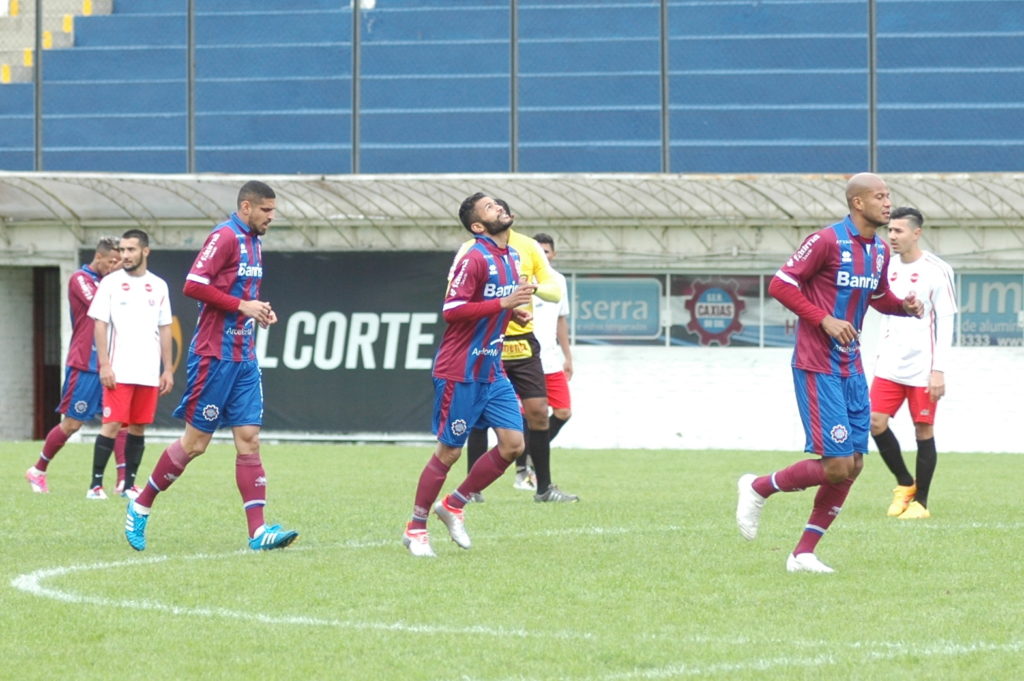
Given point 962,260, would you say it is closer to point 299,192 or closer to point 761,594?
point 299,192

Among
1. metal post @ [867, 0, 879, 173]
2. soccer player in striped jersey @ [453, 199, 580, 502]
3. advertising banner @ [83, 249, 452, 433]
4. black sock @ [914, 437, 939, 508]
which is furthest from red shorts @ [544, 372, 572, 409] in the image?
metal post @ [867, 0, 879, 173]

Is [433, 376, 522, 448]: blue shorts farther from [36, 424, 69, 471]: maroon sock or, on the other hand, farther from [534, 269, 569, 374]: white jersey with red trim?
[36, 424, 69, 471]: maroon sock

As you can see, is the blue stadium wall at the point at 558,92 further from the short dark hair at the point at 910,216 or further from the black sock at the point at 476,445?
the short dark hair at the point at 910,216

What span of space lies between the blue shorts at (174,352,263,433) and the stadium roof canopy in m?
13.6

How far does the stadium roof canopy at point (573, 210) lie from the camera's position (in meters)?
21.9

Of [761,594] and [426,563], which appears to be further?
[426,563]

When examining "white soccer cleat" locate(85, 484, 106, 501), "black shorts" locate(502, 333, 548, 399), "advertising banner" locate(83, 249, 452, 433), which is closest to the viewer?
"black shorts" locate(502, 333, 548, 399)

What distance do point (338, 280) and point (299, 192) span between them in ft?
4.27

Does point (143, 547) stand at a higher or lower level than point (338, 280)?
lower

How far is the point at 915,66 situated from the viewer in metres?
→ 25.2

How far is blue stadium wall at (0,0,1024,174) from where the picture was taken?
985 inches

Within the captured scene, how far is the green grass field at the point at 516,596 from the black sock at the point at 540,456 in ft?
0.97

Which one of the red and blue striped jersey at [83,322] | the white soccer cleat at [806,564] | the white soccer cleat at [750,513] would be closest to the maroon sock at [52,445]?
the red and blue striped jersey at [83,322]

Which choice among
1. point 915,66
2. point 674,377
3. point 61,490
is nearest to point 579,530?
point 61,490
